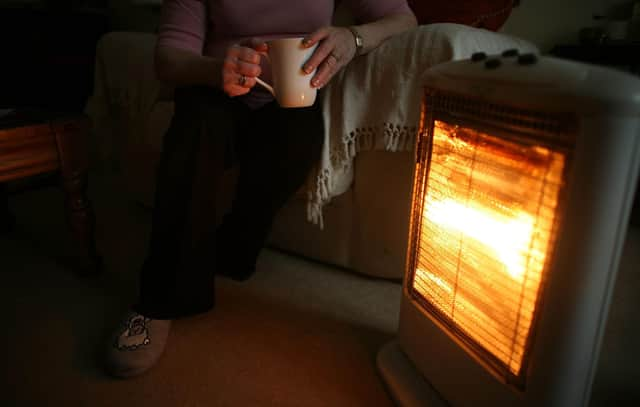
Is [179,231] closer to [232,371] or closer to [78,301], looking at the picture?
[232,371]

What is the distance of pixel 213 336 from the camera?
85cm

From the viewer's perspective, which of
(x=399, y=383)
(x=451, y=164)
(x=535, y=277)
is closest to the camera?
(x=535, y=277)

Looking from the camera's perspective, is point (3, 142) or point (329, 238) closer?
Result: point (3, 142)

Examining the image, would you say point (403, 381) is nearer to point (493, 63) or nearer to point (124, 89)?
point (493, 63)

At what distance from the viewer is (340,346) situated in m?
0.83

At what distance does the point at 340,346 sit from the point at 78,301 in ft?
1.94

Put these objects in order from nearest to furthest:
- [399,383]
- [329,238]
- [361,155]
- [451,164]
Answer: [451,164] → [399,383] → [361,155] → [329,238]

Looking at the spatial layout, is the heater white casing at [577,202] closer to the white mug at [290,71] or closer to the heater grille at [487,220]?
the heater grille at [487,220]

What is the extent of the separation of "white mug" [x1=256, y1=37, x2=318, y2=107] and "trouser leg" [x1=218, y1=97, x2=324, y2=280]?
173 millimetres

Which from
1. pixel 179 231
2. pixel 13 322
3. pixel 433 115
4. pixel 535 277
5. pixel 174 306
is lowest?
pixel 13 322

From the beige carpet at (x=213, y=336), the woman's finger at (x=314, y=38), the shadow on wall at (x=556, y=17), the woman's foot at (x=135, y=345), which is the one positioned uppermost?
the shadow on wall at (x=556, y=17)

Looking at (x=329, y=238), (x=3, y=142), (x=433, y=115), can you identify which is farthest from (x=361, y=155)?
(x=3, y=142)

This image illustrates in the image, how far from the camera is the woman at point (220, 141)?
754mm

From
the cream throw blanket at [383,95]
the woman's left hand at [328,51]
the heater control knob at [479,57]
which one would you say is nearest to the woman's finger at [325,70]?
the woman's left hand at [328,51]
